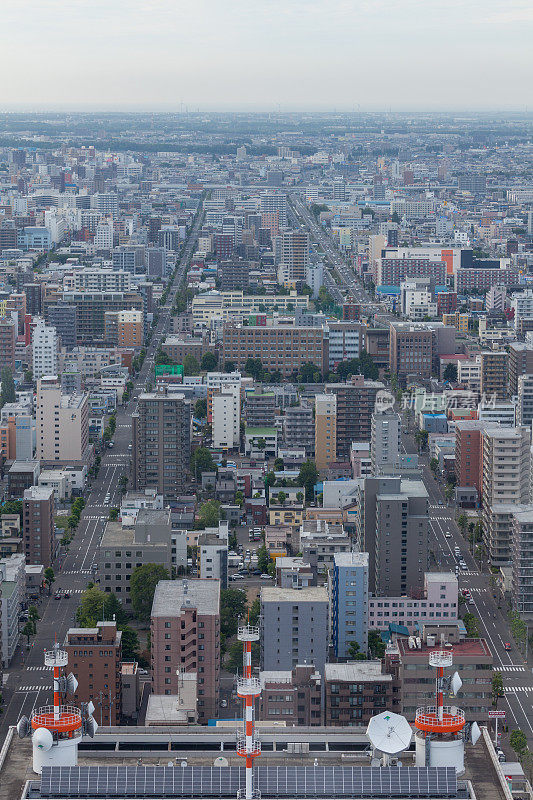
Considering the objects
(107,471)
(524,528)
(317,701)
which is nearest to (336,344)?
(107,471)

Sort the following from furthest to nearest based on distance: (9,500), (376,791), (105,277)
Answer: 1. (105,277)
2. (9,500)
3. (376,791)

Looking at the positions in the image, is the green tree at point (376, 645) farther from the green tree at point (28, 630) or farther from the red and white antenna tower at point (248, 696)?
the red and white antenna tower at point (248, 696)

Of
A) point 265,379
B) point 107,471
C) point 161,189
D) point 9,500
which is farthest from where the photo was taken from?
point 161,189

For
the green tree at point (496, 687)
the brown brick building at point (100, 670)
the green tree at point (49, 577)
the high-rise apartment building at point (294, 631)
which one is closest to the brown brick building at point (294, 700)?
the high-rise apartment building at point (294, 631)

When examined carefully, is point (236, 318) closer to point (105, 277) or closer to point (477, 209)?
Result: point (105, 277)

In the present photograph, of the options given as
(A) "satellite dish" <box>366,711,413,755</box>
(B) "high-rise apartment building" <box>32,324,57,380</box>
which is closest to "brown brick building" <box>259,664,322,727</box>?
(A) "satellite dish" <box>366,711,413,755</box>

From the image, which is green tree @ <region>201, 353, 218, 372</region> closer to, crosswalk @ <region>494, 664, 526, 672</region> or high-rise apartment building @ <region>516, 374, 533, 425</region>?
high-rise apartment building @ <region>516, 374, 533, 425</region>

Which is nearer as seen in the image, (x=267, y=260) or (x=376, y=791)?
(x=376, y=791)
